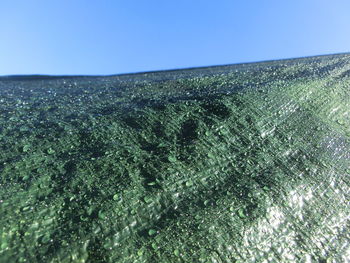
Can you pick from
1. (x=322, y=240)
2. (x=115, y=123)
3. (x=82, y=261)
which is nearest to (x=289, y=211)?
(x=322, y=240)

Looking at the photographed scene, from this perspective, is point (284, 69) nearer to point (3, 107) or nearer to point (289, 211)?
point (289, 211)

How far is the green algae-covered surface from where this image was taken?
2.57 feet

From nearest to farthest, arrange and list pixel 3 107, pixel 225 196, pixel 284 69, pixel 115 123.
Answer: pixel 225 196 → pixel 115 123 → pixel 3 107 → pixel 284 69

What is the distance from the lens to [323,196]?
96cm

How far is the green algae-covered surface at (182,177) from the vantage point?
2.57ft

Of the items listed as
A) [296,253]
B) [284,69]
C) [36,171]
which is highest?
[284,69]

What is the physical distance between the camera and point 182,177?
980 mm

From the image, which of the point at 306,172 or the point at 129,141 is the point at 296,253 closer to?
the point at 306,172

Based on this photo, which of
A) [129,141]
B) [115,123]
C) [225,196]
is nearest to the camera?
[225,196]

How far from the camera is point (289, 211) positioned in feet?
2.97

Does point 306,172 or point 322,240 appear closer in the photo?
point 322,240

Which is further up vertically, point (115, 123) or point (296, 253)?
point (115, 123)

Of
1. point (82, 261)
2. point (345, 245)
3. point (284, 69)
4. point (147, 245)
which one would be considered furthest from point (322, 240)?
point (284, 69)

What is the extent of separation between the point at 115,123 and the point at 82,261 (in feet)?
1.95
